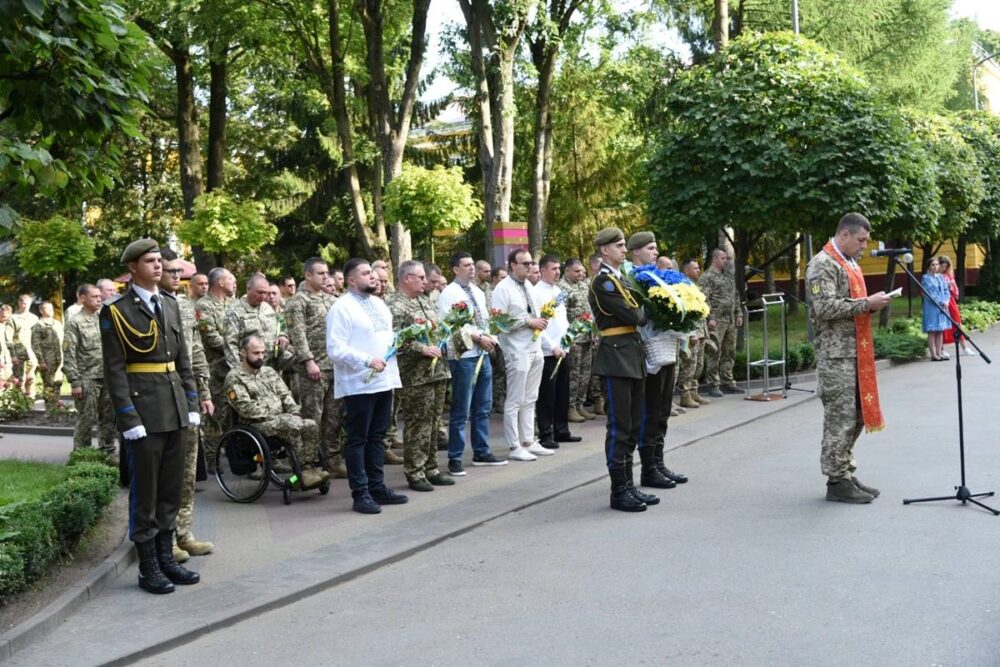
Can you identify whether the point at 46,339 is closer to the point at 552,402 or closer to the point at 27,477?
the point at 27,477

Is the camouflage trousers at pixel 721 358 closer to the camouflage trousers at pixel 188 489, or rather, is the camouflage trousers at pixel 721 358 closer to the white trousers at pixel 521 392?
the white trousers at pixel 521 392

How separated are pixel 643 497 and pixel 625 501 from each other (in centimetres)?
23

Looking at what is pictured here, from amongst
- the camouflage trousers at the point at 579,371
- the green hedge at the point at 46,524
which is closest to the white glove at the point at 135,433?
the green hedge at the point at 46,524

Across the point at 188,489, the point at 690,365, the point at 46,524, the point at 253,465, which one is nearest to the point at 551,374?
the point at 690,365

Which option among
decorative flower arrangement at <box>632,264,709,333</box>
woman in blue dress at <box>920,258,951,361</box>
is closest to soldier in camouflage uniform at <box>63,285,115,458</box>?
decorative flower arrangement at <box>632,264,709,333</box>

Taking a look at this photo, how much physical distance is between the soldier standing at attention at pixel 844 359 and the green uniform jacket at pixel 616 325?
1390 millimetres

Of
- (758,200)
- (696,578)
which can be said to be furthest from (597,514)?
(758,200)

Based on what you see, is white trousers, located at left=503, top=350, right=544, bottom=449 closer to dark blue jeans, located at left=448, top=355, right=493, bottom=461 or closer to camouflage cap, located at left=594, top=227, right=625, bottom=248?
dark blue jeans, located at left=448, top=355, right=493, bottom=461

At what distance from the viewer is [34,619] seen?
6051mm

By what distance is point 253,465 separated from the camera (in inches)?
385

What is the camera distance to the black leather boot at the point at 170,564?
22.9ft

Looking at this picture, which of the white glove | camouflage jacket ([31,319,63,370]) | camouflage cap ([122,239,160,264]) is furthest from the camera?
camouflage jacket ([31,319,63,370])

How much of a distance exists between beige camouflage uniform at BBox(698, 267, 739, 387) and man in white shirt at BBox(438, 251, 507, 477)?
5517 mm

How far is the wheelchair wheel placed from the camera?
31.2 ft
